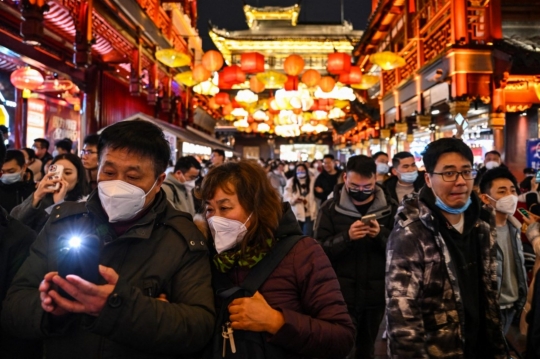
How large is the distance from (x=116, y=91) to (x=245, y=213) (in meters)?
12.9

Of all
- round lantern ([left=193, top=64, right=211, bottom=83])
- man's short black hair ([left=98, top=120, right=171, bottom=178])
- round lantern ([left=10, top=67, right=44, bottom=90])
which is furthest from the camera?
round lantern ([left=193, top=64, right=211, bottom=83])

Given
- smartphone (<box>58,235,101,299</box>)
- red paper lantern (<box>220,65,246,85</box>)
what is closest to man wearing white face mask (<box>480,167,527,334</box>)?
smartphone (<box>58,235,101,299</box>)

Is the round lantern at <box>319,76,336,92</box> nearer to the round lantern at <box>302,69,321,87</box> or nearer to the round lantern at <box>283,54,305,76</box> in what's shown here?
the round lantern at <box>302,69,321,87</box>

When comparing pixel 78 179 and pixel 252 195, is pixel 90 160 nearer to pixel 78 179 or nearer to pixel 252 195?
pixel 78 179

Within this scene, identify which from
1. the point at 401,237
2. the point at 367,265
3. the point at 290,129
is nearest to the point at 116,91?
the point at 367,265

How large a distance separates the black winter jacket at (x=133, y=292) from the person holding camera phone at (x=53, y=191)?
1723 millimetres

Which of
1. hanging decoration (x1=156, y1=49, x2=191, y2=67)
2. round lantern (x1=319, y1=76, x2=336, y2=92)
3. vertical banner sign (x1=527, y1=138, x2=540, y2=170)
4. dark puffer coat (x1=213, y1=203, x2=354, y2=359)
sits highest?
round lantern (x1=319, y1=76, x2=336, y2=92)

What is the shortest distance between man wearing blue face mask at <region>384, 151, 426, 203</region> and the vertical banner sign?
5.62 metres

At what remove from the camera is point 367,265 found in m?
3.86

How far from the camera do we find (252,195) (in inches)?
83.4

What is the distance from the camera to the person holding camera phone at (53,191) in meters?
3.58

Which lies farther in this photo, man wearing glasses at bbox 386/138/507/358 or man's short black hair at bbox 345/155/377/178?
man's short black hair at bbox 345/155/377/178

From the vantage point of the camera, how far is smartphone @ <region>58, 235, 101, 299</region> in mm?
1501

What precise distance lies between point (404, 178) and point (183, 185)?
3.02 metres
